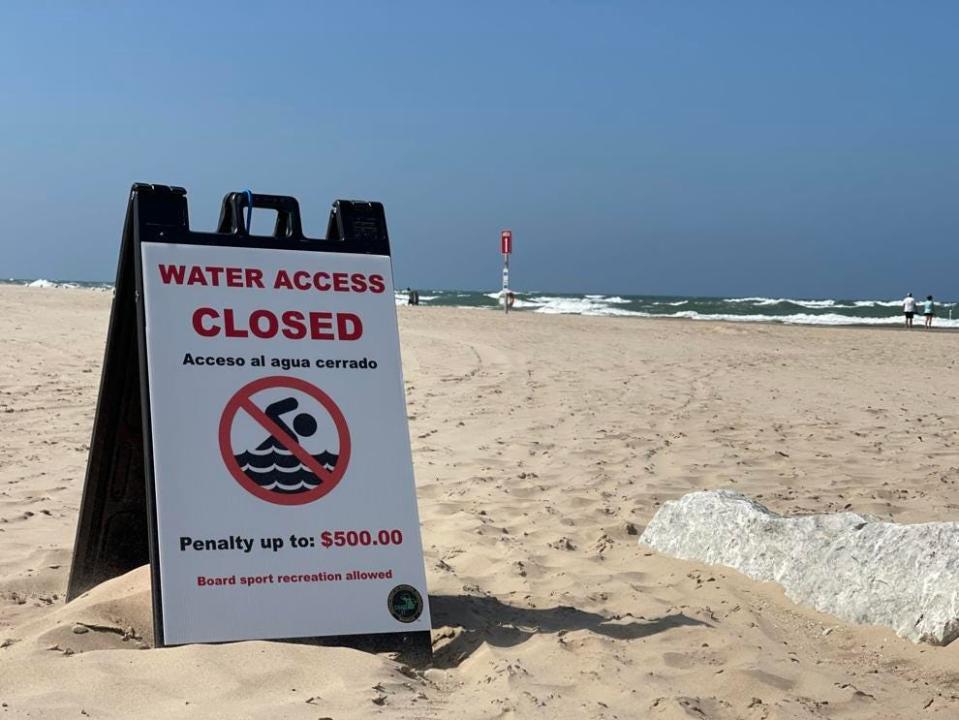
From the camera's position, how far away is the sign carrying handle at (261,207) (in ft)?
12.8

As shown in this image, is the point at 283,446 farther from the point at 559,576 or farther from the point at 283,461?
the point at 559,576

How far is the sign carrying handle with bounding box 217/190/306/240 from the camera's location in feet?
12.8

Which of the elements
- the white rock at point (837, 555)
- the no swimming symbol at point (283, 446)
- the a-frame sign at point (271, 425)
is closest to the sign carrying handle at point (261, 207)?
the a-frame sign at point (271, 425)

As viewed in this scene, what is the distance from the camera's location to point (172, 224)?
3732 millimetres

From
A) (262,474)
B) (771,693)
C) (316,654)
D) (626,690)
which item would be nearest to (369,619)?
(316,654)

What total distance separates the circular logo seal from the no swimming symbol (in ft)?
1.43

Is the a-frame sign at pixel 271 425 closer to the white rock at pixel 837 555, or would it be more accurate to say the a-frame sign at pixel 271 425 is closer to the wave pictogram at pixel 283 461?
the wave pictogram at pixel 283 461

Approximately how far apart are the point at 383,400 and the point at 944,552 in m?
2.27

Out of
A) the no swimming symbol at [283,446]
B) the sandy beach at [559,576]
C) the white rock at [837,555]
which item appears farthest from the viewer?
the white rock at [837,555]

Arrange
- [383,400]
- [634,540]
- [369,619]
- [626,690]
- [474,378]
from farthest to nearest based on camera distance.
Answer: [474,378] → [634,540] → [383,400] → [369,619] → [626,690]

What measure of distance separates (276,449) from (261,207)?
0.91 metres

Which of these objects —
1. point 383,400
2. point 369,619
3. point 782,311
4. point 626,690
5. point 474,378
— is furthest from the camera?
point 782,311

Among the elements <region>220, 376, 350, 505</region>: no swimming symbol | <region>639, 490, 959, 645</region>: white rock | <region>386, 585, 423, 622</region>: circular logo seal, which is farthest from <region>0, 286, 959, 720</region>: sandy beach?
<region>220, 376, 350, 505</region>: no swimming symbol

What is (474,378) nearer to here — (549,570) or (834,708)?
(549,570)
